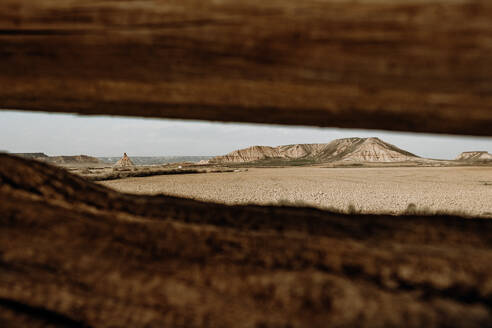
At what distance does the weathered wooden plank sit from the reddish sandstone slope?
41 cm

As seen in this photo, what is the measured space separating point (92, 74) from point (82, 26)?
140 millimetres

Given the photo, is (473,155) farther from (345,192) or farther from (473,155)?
(345,192)

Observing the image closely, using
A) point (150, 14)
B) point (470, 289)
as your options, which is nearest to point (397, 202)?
point (470, 289)

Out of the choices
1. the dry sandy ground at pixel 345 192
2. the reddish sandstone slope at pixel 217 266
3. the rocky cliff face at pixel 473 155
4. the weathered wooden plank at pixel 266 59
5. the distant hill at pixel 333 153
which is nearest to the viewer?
the weathered wooden plank at pixel 266 59

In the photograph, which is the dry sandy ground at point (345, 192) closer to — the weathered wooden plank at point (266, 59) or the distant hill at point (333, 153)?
the weathered wooden plank at point (266, 59)

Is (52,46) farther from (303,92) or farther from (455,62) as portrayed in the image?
(455,62)

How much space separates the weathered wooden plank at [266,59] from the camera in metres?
0.74

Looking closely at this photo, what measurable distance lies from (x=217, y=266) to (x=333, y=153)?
95787 millimetres

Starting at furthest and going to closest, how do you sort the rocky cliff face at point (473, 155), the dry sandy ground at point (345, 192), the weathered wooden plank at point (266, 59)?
the rocky cliff face at point (473, 155) < the dry sandy ground at point (345, 192) < the weathered wooden plank at point (266, 59)

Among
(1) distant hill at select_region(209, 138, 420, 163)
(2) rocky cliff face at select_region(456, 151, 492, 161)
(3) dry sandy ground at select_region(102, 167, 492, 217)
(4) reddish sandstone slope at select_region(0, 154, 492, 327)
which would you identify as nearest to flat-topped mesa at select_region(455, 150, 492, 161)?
(2) rocky cliff face at select_region(456, 151, 492, 161)

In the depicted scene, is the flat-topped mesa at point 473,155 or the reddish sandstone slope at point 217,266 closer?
the reddish sandstone slope at point 217,266

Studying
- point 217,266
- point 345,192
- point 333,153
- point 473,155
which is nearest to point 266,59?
point 217,266

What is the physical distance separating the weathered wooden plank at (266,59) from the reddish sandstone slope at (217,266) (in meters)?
0.41

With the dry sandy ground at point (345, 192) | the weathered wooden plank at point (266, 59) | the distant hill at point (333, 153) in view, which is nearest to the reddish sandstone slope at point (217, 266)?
Result: the weathered wooden plank at point (266, 59)
